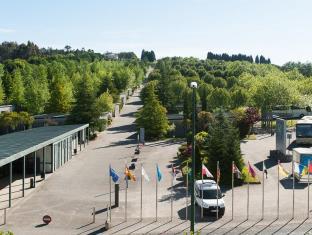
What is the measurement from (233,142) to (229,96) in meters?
41.1

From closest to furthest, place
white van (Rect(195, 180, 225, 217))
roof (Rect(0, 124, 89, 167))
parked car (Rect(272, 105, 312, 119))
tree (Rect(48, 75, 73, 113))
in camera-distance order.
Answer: white van (Rect(195, 180, 225, 217)), roof (Rect(0, 124, 89, 167)), tree (Rect(48, 75, 73, 113)), parked car (Rect(272, 105, 312, 119))

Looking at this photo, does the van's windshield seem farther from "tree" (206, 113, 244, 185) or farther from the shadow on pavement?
the shadow on pavement

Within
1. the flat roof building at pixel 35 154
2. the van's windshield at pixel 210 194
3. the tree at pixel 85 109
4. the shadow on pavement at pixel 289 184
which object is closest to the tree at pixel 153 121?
the tree at pixel 85 109

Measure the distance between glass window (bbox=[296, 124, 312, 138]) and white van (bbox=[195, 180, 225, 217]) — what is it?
2174 cm

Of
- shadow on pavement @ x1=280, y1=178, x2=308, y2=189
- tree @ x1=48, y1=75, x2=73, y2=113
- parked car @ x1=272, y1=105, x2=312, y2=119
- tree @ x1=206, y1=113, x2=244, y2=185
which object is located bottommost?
shadow on pavement @ x1=280, y1=178, x2=308, y2=189

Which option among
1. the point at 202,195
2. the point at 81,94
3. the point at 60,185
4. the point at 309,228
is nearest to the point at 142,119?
the point at 81,94

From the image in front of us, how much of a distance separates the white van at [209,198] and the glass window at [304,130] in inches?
856

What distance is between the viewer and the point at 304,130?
157 ft

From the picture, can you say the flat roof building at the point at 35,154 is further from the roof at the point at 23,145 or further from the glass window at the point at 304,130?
the glass window at the point at 304,130

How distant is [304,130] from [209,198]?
78.7 ft

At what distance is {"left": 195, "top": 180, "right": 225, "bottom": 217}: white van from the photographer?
26.5m

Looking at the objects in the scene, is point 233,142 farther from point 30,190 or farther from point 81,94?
point 81,94

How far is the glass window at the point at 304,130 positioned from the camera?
156ft

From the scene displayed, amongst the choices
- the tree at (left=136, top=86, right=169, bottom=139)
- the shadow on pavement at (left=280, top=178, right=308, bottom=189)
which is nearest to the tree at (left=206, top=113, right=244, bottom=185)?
the shadow on pavement at (left=280, top=178, right=308, bottom=189)
